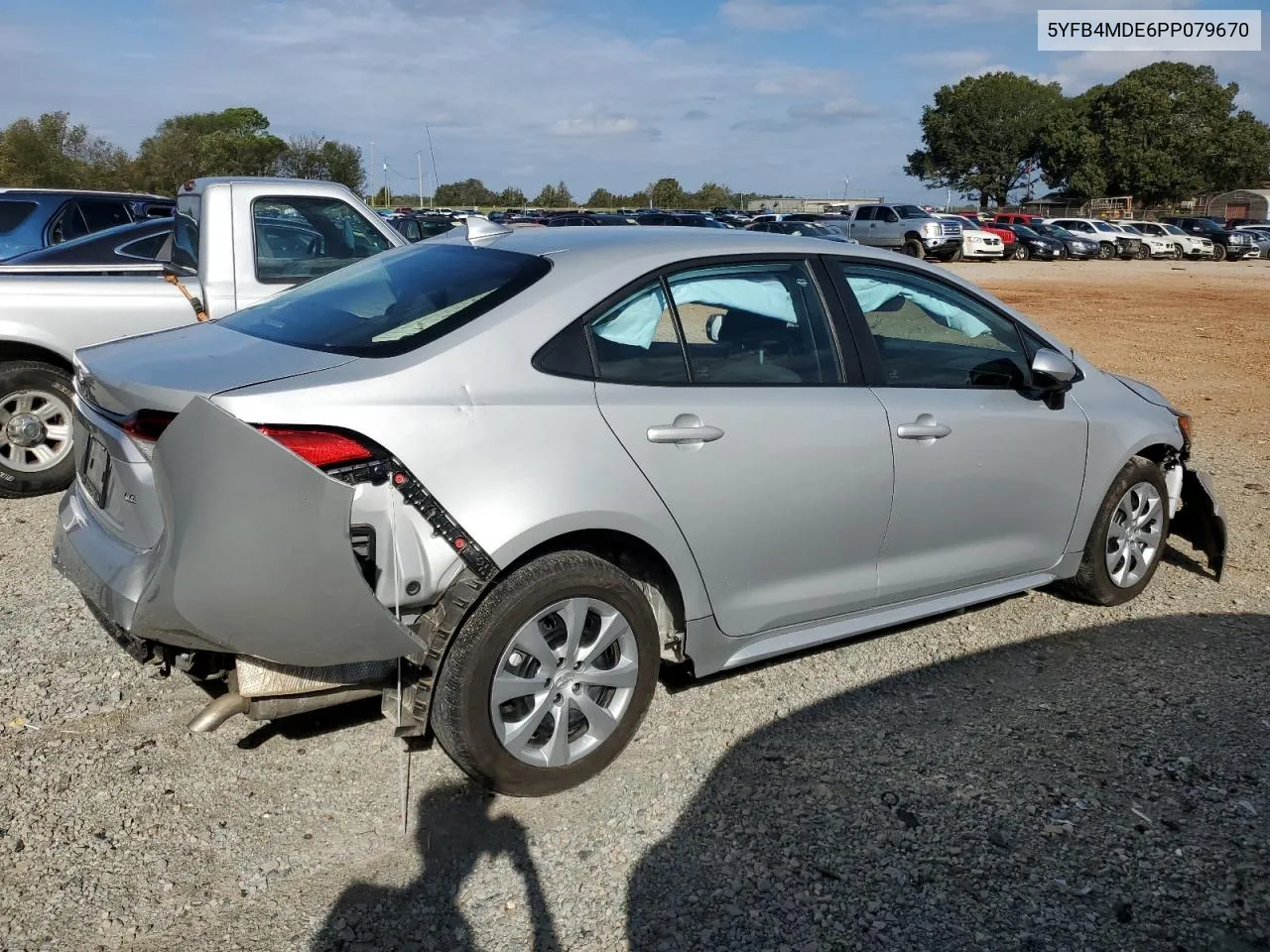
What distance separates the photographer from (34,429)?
637 cm

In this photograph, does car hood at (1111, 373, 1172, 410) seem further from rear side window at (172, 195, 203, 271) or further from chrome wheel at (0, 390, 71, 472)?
chrome wheel at (0, 390, 71, 472)

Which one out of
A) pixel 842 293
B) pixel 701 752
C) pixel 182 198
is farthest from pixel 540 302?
pixel 182 198

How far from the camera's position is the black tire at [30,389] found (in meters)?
6.23

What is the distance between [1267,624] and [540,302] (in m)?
3.65

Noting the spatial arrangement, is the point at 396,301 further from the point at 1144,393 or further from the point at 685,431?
the point at 1144,393

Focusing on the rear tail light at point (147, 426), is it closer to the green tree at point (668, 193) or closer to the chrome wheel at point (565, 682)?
the chrome wheel at point (565, 682)

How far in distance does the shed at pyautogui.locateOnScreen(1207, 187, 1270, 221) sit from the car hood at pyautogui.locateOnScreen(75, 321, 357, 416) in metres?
76.9

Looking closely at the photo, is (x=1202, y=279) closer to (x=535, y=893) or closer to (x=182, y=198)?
(x=182, y=198)

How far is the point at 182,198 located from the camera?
271 inches

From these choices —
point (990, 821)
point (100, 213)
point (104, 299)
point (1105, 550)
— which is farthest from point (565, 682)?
point (100, 213)

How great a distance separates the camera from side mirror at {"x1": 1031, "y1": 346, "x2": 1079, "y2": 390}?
13.7 feet

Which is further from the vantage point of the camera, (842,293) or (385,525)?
(842,293)

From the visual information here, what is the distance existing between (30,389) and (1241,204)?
81390 millimetres

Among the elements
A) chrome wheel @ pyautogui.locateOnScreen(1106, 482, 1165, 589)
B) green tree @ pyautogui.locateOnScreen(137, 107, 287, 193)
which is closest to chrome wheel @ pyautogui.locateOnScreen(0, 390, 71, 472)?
chrome wheel @ pyautogui.locateOnScreen(1106, 482, 1165, 589)
